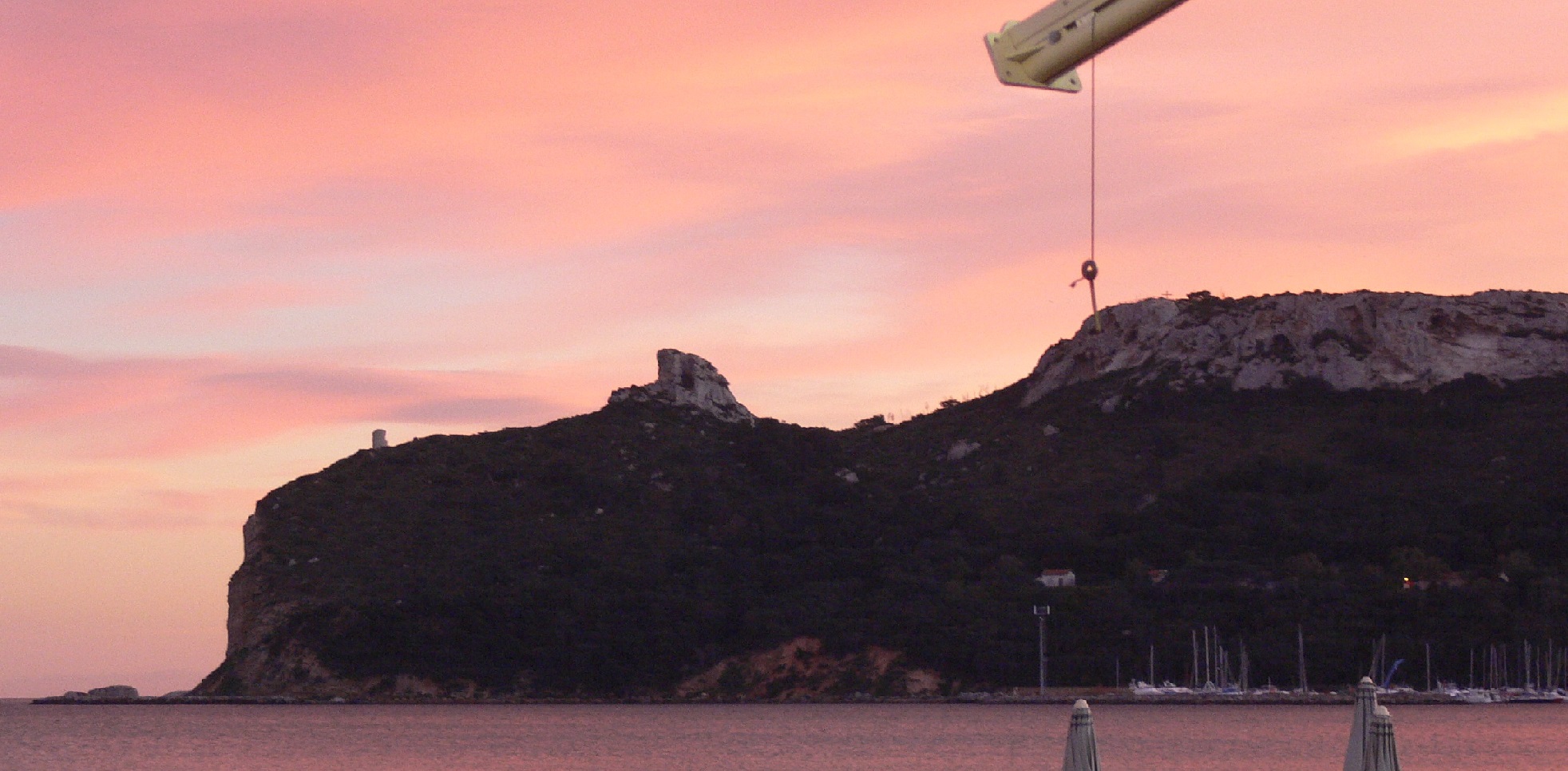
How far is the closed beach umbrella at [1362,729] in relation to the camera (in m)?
20.0

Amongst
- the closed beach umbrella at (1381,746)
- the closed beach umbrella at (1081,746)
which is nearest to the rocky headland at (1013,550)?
the closed beach umbrella at (1381,746)

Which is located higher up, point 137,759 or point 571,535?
point 571,535

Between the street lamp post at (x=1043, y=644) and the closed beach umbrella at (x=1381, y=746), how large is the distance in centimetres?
13088

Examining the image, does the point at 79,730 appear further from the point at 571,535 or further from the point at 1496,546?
the point at 1496,546

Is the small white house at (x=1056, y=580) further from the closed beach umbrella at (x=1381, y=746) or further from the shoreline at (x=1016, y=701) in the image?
the closed beach umbrella at (x=1381, y=746)

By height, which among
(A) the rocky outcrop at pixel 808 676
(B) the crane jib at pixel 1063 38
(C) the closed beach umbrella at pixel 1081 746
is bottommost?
(A) the rocky outcrop at pixel 808 676

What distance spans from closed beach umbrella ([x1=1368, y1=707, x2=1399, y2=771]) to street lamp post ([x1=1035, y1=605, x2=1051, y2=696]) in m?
131

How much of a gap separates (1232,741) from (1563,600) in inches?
2483

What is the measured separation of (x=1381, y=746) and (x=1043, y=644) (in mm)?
133928

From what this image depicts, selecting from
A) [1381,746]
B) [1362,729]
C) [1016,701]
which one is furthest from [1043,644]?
[1381,746]

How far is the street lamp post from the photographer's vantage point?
150750 millimetres

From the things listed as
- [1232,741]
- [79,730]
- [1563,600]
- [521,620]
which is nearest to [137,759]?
[79,730]

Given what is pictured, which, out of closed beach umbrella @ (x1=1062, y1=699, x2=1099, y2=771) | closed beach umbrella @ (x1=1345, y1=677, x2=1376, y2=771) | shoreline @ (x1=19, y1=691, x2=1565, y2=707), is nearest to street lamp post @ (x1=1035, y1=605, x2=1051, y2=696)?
shoreline @ (x1=19, y1=691, x2=1565, y2=707)

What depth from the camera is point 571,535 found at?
18800 cm
